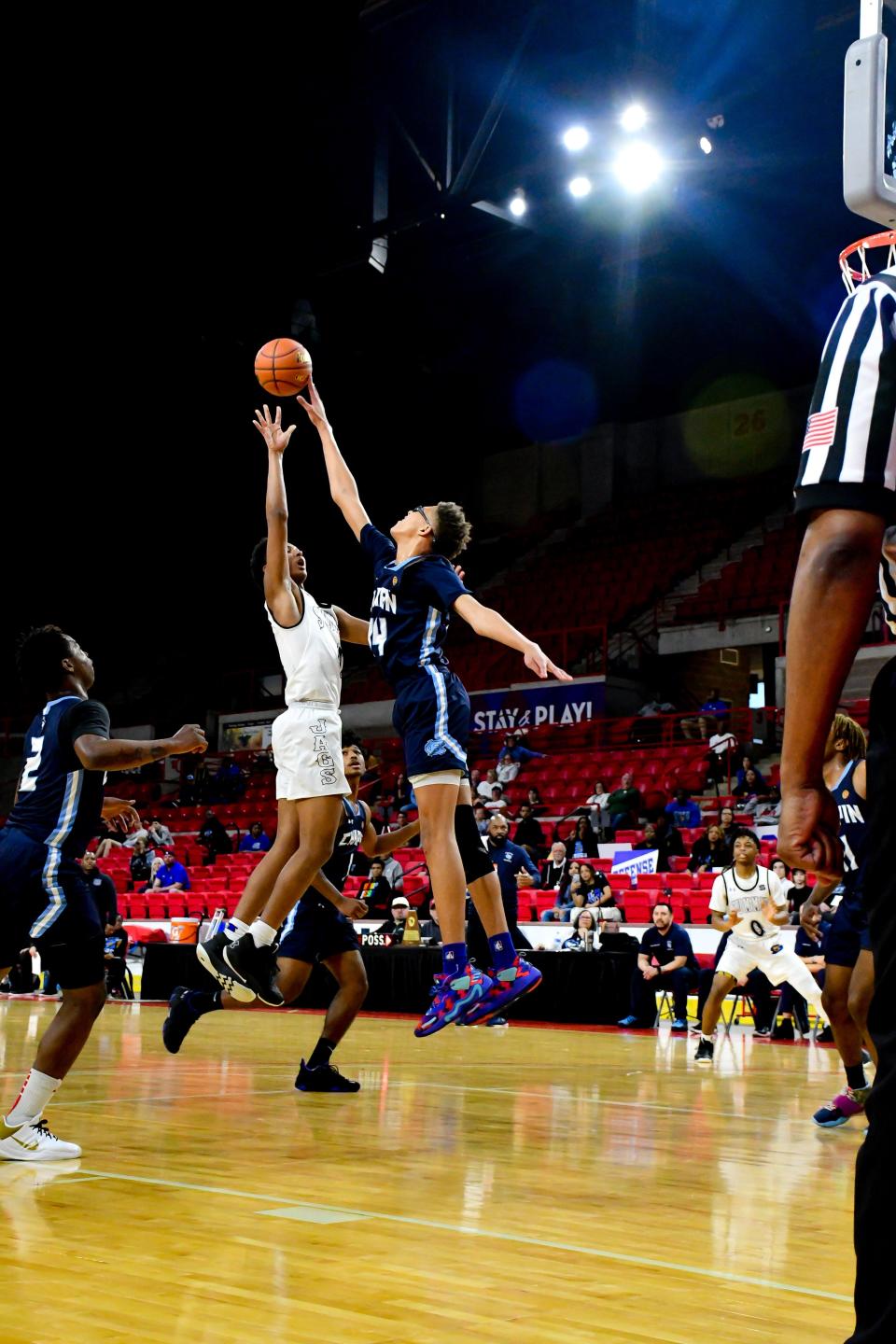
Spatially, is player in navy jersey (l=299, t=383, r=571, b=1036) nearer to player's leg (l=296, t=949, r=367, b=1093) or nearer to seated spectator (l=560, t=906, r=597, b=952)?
player's leg (l=296, t=949, r=367, b=1093)

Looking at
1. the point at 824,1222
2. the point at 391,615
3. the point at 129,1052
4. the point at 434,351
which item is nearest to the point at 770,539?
the point at 434,351

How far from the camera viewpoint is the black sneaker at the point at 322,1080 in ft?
21.5

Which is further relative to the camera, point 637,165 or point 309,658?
point 637,165

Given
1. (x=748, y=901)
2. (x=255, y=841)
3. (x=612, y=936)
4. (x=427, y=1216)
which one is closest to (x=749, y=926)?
(x=748, y=901)

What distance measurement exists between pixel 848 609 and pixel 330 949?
557 cm

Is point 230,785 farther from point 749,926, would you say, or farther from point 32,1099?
point 32,1099

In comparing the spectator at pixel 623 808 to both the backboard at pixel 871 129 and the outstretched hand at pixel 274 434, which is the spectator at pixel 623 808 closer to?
the outstretched hand at pixel 274 434

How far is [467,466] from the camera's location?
107 ft

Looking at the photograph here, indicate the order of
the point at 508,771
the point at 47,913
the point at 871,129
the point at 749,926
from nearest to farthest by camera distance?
the point at 871,129 < the point at 47,913 < the point at 749,926 < the point at 508,771

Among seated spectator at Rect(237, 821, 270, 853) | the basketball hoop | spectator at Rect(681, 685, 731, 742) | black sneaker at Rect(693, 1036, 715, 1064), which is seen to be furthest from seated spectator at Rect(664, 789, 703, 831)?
the basketball hoop

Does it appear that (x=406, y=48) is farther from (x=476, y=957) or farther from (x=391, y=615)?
(x=391, y=615)

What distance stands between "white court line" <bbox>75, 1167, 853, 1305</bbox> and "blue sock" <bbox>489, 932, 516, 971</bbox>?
1.97 m

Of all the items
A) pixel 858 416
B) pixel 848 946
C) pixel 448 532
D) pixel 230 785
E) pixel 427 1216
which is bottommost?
pixel 427 1216

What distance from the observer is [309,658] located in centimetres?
623
